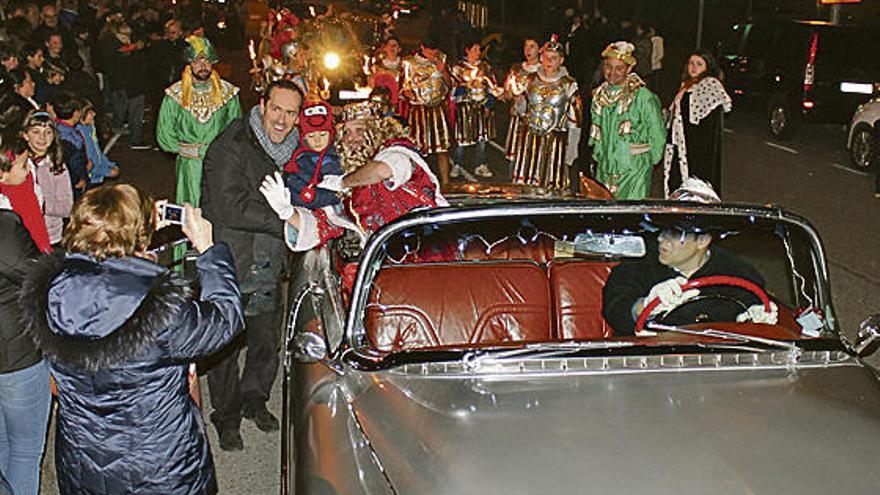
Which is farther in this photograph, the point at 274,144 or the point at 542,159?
the point at 542,159

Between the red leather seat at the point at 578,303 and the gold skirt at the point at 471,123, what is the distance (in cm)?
778

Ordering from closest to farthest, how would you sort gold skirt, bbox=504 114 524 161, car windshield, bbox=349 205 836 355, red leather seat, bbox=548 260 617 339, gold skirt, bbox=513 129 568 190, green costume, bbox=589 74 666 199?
1. car windshield, bbox=349 205 836 355
2. red leather seat, bbox=548 260 617 339
3. green costume, bbox=589 74 666 199
4. gold skirt, bbox=513 129 568 190
5. gold skirt, bbox=504 114 524 161

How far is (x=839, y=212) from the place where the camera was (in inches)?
476

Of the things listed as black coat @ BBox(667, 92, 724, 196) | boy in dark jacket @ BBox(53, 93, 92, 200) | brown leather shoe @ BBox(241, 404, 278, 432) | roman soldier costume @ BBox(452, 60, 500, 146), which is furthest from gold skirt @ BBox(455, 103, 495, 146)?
brown leather shoe @ BBox(241, 404, 278, 432)

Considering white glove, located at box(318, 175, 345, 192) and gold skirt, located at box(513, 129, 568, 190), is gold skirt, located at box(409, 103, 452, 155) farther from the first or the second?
white glove, located at box(318, 175, 345, 192)

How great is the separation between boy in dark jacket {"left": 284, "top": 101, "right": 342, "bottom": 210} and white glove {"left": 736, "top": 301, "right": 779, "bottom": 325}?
7.05 feet

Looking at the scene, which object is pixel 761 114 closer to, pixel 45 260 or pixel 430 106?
pixel 430 106

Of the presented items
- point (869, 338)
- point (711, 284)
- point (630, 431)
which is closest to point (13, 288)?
point (630, 431)

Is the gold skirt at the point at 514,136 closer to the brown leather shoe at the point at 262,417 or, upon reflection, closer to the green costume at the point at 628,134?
the green costume at the point at 628,134

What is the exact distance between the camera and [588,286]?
16.1 feet

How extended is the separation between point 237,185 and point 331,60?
11342mm

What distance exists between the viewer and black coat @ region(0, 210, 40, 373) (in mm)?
4172

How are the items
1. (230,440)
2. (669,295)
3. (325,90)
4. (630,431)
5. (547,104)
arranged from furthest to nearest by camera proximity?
1. (325,90)
2. (547,104)
3. (230,440)
4. (669,295)
5. (630,431)

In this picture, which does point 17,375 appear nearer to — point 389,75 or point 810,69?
point 389,75
